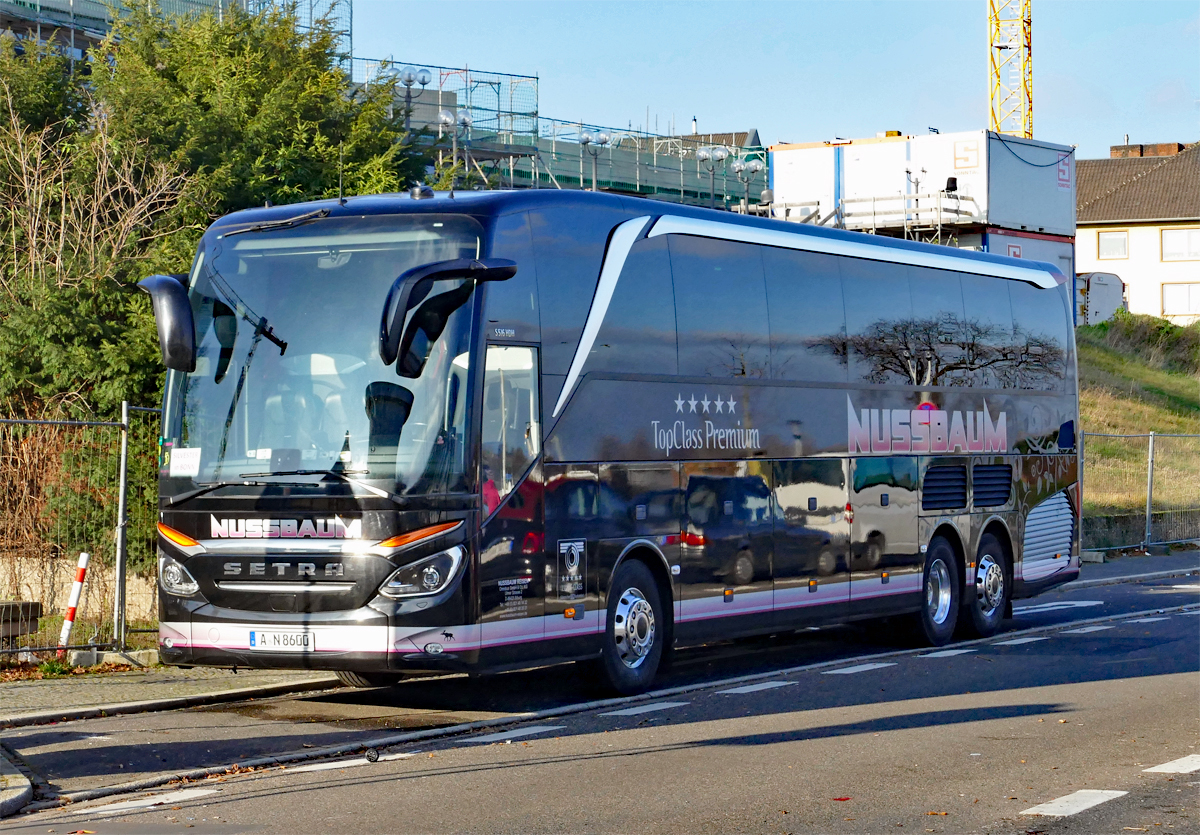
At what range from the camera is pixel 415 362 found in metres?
10.8

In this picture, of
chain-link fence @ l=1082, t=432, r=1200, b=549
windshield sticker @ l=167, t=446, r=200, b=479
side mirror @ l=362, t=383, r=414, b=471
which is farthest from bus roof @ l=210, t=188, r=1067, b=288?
chain-link fence @ l=1082, t=432, r=1200, b=549

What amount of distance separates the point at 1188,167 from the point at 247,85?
7864 cm

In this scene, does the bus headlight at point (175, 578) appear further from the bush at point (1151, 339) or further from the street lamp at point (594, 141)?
the bush at point (1151, 339)

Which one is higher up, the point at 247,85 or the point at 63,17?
the point at 63,17

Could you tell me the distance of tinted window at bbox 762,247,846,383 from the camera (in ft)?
47.3

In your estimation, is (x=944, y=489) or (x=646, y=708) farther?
(x=944, y=489)

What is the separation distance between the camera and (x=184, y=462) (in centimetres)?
1143

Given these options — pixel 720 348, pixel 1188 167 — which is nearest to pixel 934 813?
pixel 720 348

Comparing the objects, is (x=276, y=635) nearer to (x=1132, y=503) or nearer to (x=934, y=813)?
(x=934, y=813)

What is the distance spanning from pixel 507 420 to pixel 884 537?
5797mm

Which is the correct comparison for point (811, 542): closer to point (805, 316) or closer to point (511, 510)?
point (805, 316)

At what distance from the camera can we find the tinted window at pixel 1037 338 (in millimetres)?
18344

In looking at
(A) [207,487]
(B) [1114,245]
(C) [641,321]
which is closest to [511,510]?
(A) [207,487]

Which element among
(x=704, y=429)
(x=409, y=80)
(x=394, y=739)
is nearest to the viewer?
(x=394, y=739)
